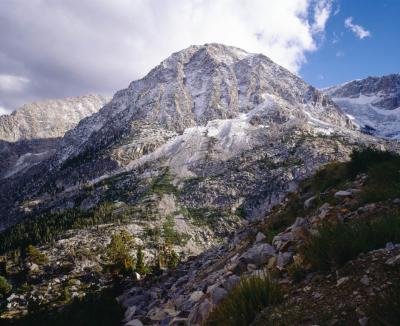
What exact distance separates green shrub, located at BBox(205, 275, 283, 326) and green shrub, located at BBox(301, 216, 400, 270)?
1332 millimetres

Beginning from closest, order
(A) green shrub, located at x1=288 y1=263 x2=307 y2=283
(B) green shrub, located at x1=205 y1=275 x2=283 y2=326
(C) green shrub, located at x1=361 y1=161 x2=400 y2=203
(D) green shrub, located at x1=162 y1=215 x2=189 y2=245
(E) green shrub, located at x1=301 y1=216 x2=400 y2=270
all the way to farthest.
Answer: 1. (B) green shrub, located at x1=205 y1=275 x2=283 y2=326
2. (E) green shrub, located at x1=301 y1=216 x2=400 y2=270
3. (A) green shrub, located at x1=288 y1=263 x2=307 y2=283
4. (C) green shrub, located at x1=361 y1=161 x2=400 y2=203
5. (D) green shrub, located at x1=162 y1=215 x2=189 y2=245

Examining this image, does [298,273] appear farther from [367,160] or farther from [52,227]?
[52,227]

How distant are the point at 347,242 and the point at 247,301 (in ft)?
8.65

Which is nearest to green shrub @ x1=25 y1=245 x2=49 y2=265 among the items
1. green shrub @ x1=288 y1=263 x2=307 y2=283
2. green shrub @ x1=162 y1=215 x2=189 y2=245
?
green shrub @ x1=162 y1=215 x2=189 y2=245

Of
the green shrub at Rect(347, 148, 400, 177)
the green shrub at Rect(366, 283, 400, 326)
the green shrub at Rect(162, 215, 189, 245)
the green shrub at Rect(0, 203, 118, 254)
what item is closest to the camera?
the green shrub at Rect(366, 283, 400, 326)

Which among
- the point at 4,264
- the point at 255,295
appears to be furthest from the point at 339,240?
the point at 4,264

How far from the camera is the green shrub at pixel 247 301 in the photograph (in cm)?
769

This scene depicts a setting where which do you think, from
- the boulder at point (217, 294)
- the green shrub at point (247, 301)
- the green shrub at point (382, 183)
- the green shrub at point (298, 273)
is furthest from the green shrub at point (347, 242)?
the green shrub at point (382, 183)

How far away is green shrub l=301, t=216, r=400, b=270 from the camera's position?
8438mm

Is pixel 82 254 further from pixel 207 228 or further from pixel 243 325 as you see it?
pixel 243 325

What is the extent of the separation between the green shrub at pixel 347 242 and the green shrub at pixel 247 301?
1.33 m

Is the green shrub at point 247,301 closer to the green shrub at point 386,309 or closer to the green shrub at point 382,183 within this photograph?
the green shrub at point 386,309

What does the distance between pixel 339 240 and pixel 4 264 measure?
125264 mm

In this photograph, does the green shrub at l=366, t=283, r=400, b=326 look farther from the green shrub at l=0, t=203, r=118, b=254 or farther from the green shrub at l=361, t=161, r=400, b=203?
the green shrub at l=0, t=203, r=118, b=254
